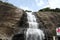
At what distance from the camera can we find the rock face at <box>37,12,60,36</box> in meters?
42.6

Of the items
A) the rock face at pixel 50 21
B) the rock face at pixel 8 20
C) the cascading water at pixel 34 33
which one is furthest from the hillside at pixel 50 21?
the rock face at pixel 8 20

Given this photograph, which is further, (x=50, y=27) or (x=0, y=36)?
(x=50, y=27)

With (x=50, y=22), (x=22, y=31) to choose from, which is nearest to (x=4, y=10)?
(x=22, y=31)

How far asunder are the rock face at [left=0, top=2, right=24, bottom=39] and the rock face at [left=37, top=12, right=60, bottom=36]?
469 cm

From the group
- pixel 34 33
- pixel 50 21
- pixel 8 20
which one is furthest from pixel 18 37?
pixel 50 21

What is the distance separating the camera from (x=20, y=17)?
137 feet

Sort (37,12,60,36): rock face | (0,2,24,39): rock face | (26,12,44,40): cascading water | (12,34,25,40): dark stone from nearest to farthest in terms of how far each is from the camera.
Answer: (12,34,25,40): dark stone → (0,2,24,39): rock face → (26,12,44,40): cascading water → (37,12,60,36): rock face

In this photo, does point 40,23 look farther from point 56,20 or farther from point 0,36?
point 0,36

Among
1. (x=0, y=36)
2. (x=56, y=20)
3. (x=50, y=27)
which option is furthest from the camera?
(x=56, y=20)

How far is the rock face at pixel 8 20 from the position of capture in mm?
38906

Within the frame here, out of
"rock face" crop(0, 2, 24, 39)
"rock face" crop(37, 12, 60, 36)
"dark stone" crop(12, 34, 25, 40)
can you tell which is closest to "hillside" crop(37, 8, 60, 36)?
"rock face" crop(37, 12, 60, 36)

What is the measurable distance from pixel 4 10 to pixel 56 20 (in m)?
11.2

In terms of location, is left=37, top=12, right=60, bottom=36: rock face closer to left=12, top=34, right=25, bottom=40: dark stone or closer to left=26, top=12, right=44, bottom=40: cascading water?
left=26, top=12, right=44, bottom=40: cascading water

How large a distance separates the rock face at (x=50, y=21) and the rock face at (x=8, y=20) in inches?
185
